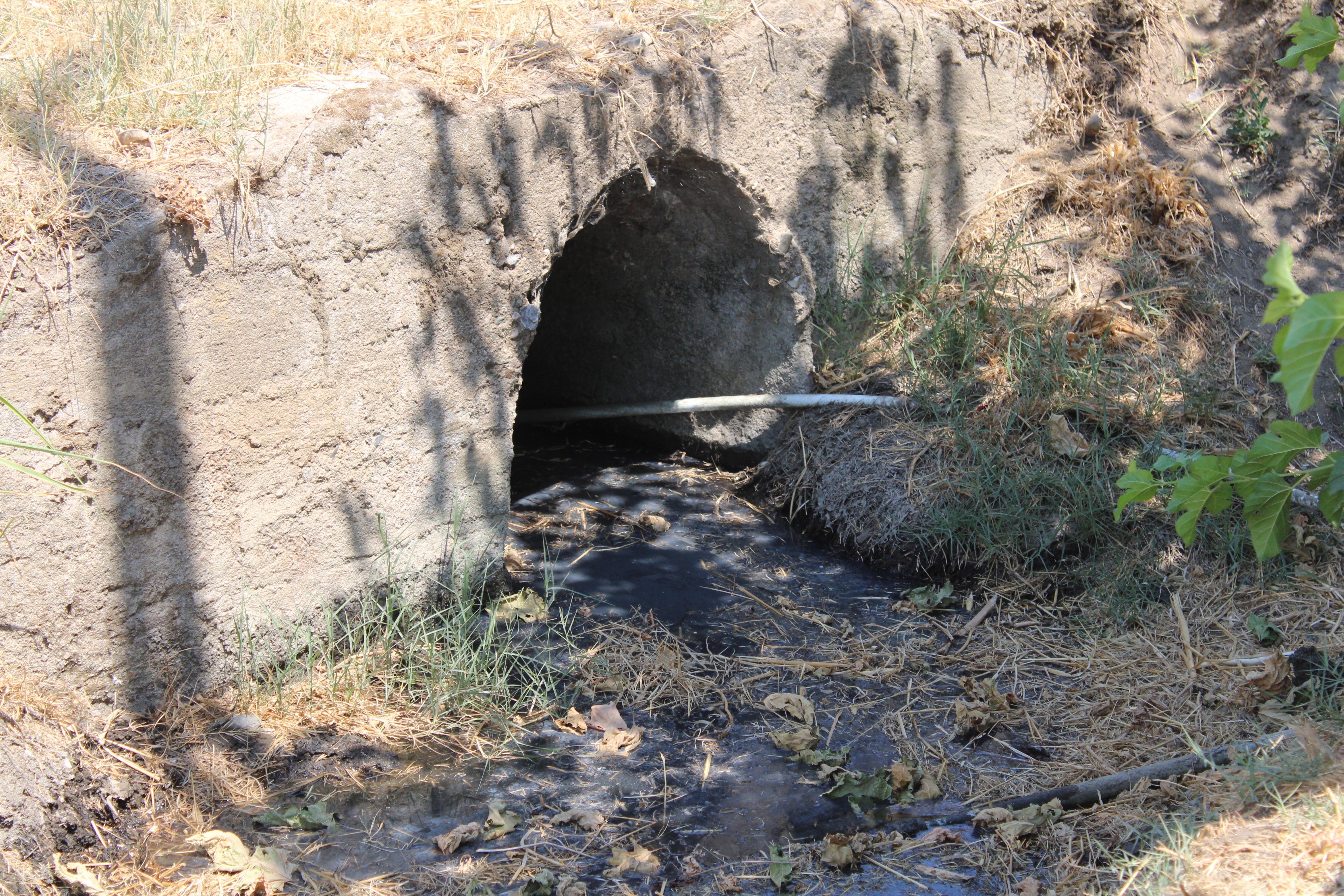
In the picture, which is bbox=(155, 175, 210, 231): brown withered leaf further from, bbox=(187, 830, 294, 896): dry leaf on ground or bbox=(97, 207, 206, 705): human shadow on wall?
bbox=(187, 830, 294, 896): dry leaf on ground

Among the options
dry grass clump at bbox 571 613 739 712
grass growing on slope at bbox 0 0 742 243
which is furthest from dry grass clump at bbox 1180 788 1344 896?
grass growing on slope at bbox 0 0 742 243

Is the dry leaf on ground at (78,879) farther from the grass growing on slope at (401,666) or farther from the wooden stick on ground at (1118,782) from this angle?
the wooden stick on ground at (1118,782)

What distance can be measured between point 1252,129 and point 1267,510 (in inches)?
147

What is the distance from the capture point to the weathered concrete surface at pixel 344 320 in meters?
2.88

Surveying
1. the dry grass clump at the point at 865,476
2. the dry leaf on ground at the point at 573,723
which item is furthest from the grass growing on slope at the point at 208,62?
the dry leaf on ground at the point at 573,723

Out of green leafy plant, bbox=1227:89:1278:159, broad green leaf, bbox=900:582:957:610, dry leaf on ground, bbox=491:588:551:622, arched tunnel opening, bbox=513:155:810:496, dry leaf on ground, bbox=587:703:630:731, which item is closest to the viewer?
dry leaf on ground, bbox=587:703:630:731

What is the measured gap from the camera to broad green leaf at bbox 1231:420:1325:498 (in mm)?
2500

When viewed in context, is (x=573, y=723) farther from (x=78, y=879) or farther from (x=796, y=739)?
(x=78, y=879)

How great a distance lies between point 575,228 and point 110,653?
2.21 metres

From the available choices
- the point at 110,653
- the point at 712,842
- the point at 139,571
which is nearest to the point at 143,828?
the point at 110,653

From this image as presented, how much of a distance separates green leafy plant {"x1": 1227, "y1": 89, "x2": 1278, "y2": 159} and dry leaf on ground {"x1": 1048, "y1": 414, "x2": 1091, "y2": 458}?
226 centimetres

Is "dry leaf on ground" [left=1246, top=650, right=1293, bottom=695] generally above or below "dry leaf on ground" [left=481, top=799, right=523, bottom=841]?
above

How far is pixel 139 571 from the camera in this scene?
3.03 meters

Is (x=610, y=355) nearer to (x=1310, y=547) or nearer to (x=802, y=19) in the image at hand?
(x=802, y=19)
